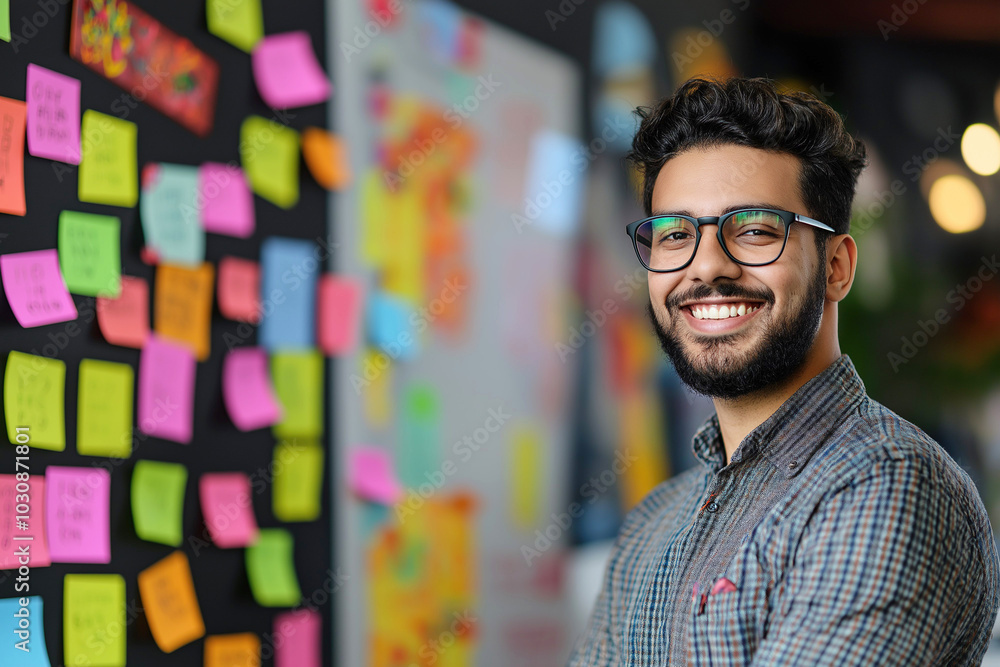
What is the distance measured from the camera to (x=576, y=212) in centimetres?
245

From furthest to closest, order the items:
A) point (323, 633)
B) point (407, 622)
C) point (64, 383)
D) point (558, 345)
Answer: point (558, 345), point (407, 622), point (323, 633), point (64, 383)

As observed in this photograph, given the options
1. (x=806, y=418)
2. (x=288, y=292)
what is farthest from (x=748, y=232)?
(x=288, y=292)

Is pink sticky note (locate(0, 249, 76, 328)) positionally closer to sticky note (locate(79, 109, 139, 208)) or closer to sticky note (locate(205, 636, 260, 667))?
sticky note (locate(79, 109, 139, 208))

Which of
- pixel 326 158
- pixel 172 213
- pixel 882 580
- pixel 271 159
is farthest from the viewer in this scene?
pixel 326 158

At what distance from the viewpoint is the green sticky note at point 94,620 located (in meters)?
1.26

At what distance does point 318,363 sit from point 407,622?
23.7 inches

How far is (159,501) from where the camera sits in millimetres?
1444

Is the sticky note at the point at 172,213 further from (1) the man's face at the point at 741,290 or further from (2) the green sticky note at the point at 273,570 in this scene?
(1) the man's face at the point at 741,290

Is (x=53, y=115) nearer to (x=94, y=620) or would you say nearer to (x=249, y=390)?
(x=249, y=390)

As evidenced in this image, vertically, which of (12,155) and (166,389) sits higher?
(12,155)

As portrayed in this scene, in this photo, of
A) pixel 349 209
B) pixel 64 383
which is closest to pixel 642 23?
pixel 349 209

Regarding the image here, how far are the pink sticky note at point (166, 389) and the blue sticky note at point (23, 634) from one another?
0.31m

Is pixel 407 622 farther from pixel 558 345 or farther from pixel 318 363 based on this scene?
pixel 558 345

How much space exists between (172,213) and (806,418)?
1.01 m
